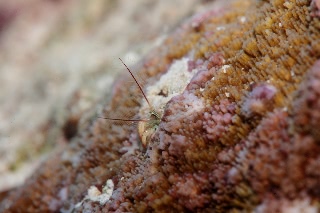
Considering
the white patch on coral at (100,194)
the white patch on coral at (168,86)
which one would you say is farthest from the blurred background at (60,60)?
the white patch on coral at (100,194)

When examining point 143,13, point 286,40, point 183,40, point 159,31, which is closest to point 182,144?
point 286,40

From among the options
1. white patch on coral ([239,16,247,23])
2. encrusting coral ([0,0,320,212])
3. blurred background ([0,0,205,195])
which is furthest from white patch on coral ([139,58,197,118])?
blurred background ([0,0,205,195])

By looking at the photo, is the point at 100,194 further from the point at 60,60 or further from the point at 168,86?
the point at 60,60

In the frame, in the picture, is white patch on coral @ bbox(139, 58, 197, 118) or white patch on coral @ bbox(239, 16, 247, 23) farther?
white patch on coral @ bbox(239, 16, 247, 23)

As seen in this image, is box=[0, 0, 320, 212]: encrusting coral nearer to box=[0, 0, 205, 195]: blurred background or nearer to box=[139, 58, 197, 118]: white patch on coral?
box=[139, 58, 197, 118]: white patch on coral

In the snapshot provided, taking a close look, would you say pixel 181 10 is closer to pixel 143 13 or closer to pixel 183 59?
pixel 143 13

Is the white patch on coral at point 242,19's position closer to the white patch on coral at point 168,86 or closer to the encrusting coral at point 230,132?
the encrusting coral at point 230,132
